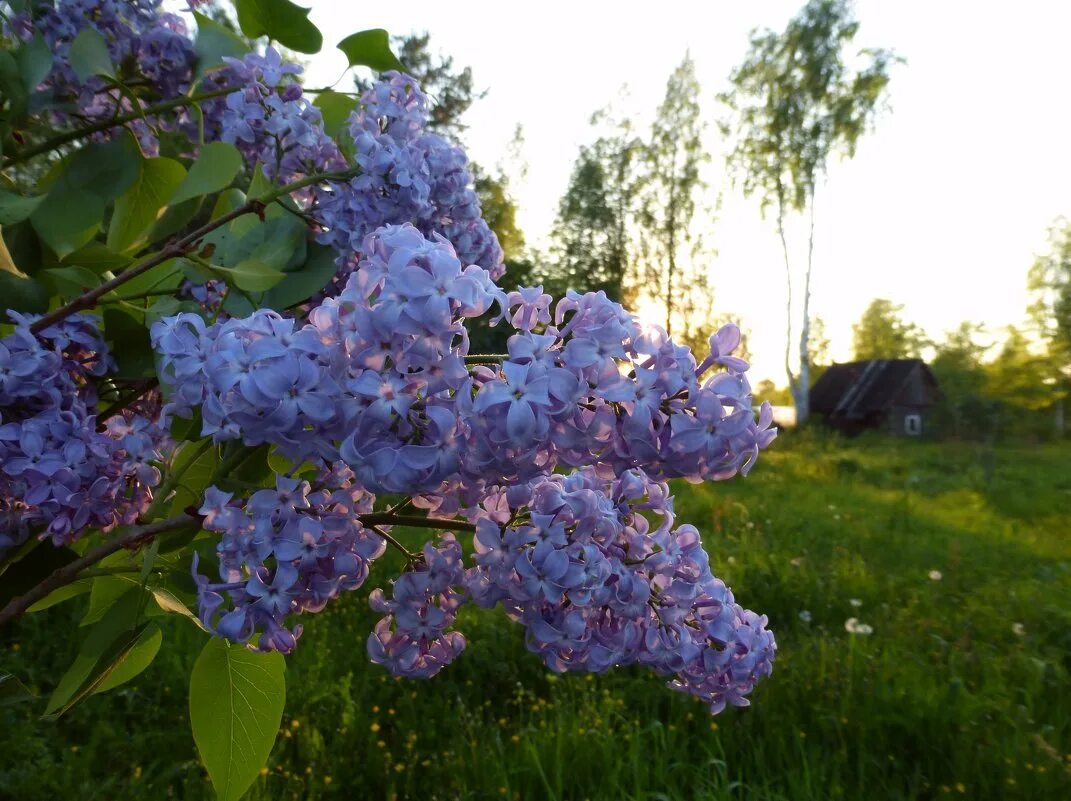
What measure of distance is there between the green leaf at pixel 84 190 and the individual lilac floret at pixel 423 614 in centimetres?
51

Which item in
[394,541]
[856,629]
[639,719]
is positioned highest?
[394,541]

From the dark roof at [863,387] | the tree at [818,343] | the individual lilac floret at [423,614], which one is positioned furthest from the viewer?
the tree at [818,343]

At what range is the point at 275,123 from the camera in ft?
3.22

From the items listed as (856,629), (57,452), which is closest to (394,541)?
(57,452)

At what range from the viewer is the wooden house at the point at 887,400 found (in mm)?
30656

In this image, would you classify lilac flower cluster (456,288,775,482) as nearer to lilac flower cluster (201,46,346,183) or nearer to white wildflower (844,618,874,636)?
lilac flower cluster (201,46,346,183)

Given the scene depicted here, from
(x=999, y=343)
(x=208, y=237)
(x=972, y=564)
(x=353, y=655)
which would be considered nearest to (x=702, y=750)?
(x=353, y=655)

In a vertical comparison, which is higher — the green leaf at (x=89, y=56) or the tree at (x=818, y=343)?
the tree at (x=818, y=343)

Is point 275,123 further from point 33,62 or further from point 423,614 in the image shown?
point 423,614

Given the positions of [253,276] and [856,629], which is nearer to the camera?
[253,276]

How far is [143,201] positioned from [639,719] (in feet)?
8.50

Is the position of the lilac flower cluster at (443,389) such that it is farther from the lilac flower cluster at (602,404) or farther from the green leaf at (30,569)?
the green leaf at (30,569)

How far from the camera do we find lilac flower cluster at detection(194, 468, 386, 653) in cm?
69

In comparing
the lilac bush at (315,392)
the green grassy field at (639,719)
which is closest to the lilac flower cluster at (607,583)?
the lilac bush at (315,392)
